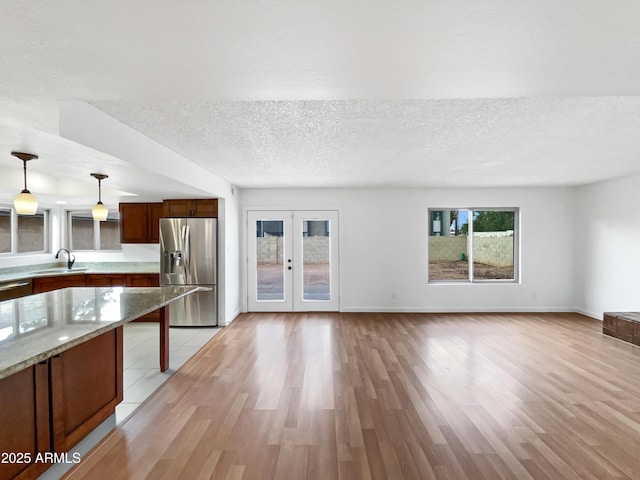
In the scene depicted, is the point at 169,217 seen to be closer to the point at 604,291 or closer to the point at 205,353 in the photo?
the point at 205,353

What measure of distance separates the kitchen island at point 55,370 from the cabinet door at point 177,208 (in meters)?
2.69

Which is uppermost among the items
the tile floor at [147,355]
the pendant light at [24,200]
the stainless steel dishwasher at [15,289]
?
the pendant light at [24,200]

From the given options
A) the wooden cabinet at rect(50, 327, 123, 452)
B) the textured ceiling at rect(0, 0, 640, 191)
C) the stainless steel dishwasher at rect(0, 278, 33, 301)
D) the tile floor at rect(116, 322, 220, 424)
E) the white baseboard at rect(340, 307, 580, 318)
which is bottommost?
the tile floor at rect(116, 322, 220, 424)

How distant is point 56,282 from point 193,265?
2.27m

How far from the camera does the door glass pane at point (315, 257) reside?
251 inches

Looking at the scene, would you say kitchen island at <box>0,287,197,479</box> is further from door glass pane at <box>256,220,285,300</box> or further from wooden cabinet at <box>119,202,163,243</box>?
door glass pane at <box>256,220,285,300</box>

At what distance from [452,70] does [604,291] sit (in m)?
6.07

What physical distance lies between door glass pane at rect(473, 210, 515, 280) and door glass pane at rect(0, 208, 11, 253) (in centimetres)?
834

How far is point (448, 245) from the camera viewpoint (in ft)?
21.4

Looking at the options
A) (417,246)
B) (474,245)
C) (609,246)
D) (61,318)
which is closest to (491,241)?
(474,245)

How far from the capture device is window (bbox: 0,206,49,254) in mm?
5484

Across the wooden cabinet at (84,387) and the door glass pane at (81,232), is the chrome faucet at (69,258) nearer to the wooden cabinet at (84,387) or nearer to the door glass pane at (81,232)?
the door glass pane at (81,232)

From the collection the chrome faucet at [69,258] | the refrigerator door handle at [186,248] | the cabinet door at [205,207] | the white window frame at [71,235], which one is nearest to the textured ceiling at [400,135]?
the cabinet door at [205,207]

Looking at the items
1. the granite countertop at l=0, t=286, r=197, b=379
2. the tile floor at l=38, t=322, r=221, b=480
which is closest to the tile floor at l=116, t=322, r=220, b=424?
the tile floor at l=38, t=322, r=221, b=480
